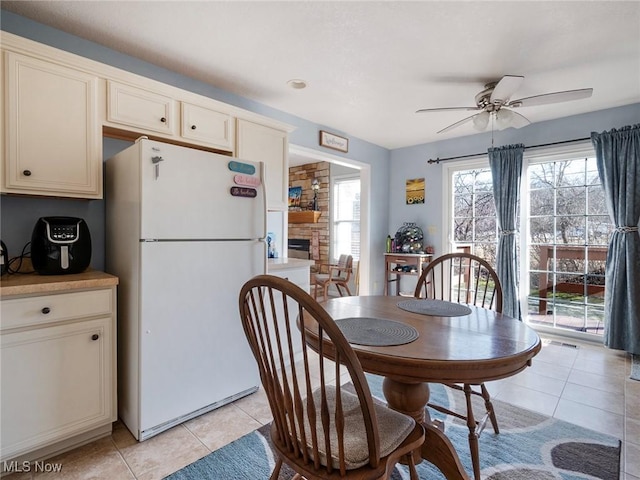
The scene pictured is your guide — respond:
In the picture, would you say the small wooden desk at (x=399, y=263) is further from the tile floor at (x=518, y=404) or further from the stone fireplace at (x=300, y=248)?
the stone fireplace at (x=300, y=248)

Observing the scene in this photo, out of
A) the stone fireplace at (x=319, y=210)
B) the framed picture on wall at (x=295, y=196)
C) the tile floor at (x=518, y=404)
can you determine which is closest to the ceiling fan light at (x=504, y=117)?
the tile floor at (x=518, y=404)

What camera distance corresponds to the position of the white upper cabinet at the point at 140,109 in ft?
6.64

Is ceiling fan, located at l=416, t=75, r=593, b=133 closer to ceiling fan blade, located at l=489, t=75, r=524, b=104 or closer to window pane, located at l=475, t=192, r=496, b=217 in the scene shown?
ceiling fan blade, located at l=489, t=75, r=524, b=104

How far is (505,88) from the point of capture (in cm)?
229

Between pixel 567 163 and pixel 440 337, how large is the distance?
134 inches

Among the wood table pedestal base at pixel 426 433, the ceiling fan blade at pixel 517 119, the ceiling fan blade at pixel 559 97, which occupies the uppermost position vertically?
the ceiling fan blade at pixel 559 97

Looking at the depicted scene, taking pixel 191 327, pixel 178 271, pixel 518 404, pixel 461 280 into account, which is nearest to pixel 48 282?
pixel 178 271

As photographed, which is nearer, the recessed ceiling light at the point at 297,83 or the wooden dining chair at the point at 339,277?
the recessed ceiling light at the point at 297,83

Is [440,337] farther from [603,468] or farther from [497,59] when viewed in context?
[497,59]

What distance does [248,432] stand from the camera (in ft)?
6.19

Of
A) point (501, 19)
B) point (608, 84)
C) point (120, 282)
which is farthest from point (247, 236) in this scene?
point (608, 84)

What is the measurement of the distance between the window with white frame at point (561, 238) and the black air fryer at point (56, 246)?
4038 millimetres

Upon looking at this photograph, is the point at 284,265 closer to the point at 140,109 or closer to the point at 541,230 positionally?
the point at 140,109

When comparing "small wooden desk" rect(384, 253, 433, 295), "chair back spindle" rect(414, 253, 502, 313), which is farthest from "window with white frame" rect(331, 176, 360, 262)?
"chair back spindle" rect(414, 253, 502, 313)
